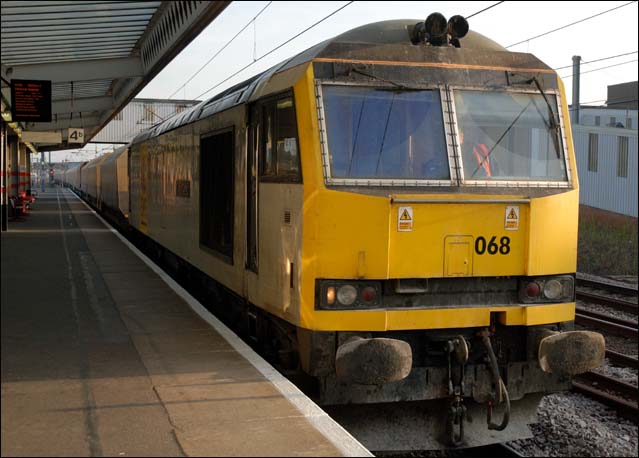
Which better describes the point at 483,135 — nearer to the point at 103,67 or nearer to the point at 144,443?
the point at 144,443

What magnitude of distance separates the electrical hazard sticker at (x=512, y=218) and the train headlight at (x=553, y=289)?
56 centimetres

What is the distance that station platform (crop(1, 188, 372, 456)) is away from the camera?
4629 millimetres

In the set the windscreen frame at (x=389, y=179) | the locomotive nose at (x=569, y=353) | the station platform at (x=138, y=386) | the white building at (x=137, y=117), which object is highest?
the white building at (x=137, y=117)

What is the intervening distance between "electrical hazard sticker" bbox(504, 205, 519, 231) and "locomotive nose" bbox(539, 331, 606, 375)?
2.99ft

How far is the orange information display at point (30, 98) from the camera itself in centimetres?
1753

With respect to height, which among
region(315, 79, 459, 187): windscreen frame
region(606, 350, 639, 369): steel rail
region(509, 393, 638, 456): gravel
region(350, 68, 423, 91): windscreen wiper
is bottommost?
region(509, 393, 638, 456): gravel

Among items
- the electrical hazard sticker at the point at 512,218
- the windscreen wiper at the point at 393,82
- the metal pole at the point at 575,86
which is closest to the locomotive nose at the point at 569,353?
the electrical hazard sticker at the point at 512,218

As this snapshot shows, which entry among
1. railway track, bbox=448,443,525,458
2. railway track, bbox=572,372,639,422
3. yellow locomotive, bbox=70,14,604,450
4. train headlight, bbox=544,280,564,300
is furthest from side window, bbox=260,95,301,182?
railway track, bbox=572,372,639,422

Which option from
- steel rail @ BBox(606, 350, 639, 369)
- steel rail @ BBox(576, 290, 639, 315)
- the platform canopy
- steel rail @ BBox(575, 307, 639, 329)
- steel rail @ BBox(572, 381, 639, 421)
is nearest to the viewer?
steel rail @ BBox(572, 381, 639, 421)

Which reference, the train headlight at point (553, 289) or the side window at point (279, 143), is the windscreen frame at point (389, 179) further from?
the train headlight at point (553, 289)

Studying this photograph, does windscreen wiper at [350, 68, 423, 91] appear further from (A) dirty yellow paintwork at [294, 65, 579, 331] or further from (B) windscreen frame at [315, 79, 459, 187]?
(A) dirty yellow paintwork at [294, 65, 579, 331]

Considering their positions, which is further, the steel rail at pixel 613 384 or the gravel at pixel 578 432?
the steel rail at pixel 613 384

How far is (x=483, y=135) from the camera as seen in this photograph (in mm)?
6418

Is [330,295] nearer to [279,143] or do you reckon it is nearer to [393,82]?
[279,143]
